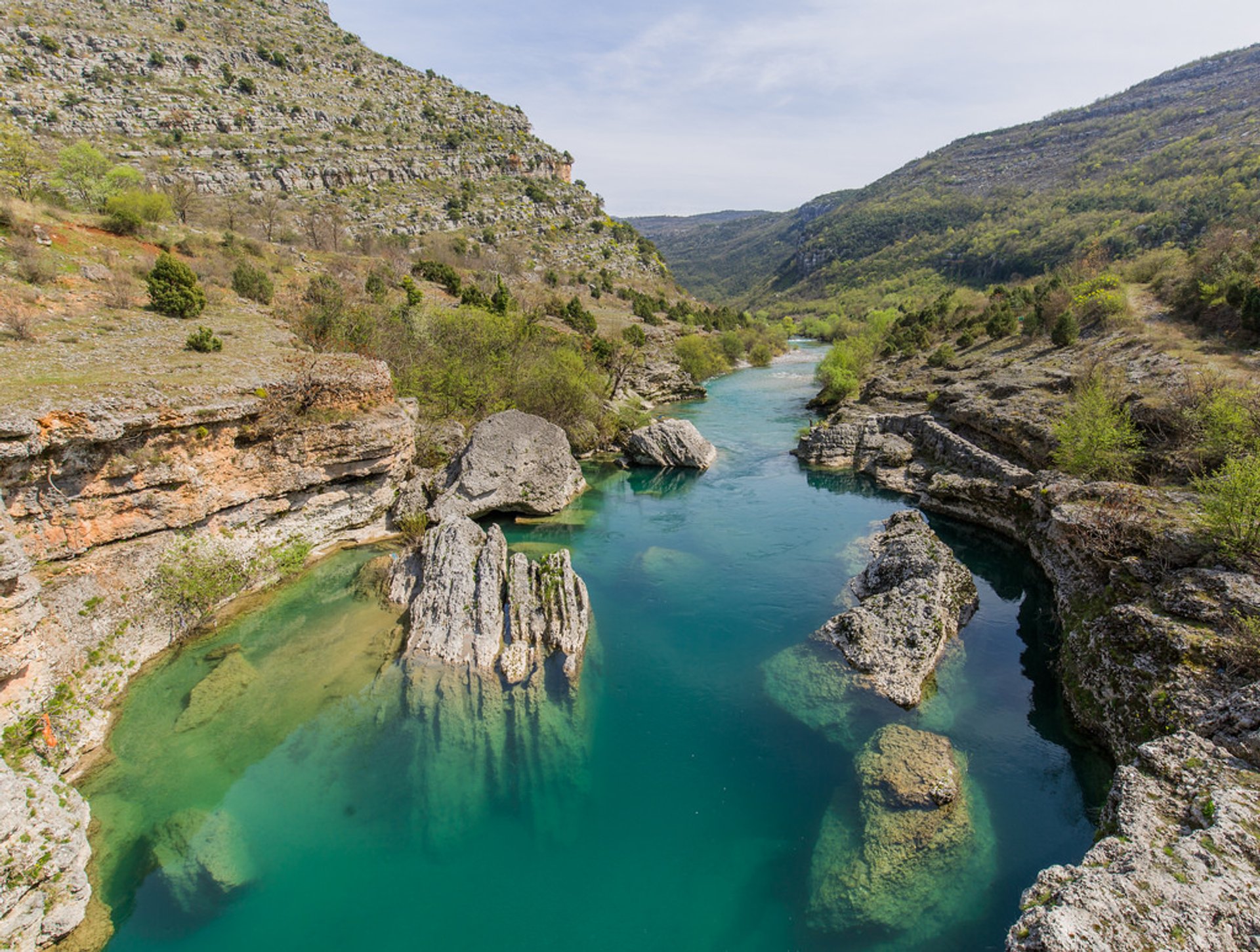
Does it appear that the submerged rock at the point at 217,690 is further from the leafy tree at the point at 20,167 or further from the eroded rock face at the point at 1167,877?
the leafy tree at the point at 20,167

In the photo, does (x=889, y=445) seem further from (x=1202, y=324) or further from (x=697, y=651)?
(x=697, y=651)

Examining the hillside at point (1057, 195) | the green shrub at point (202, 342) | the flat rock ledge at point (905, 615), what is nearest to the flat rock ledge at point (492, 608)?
the flat rock ledge at point (905, 615)

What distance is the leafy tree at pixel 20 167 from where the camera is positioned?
27656 mm

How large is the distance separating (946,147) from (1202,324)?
17681 cm

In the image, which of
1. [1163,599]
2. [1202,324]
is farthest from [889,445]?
[1163,599]

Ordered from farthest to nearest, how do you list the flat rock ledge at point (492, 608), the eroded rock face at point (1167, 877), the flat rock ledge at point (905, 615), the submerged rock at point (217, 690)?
the flat rock ledge at point (492, 608) < the flat rock ledge at point (905, 615) < the submerged rock at point (217, 690) < the eroded rock face at point (1167, 877)

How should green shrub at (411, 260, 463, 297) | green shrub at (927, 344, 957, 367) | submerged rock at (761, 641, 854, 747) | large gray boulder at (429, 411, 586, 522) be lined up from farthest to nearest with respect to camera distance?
green shrub at (411, 260, 463, 297)
green shrub at (927, 344, 957, 367)
large gray boulder at (429, 411, 586, 522)
submerged rock at (761, 641, 854, 747)

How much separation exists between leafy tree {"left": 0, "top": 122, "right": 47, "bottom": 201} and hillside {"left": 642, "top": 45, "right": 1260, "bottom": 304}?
275ft

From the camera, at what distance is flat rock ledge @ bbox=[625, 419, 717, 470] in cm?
3303

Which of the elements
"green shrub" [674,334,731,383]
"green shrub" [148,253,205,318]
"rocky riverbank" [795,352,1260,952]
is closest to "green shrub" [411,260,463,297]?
"green shrub" [674,334,731,383]

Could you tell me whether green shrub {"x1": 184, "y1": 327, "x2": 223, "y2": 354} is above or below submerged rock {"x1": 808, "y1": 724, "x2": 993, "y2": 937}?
above

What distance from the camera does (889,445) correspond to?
31453 millimetres

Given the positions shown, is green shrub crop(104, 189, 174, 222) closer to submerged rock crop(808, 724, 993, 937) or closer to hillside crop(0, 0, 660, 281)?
hillside crop(0, 0, 660, 281)

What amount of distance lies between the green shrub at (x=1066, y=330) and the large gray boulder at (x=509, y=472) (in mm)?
29030
